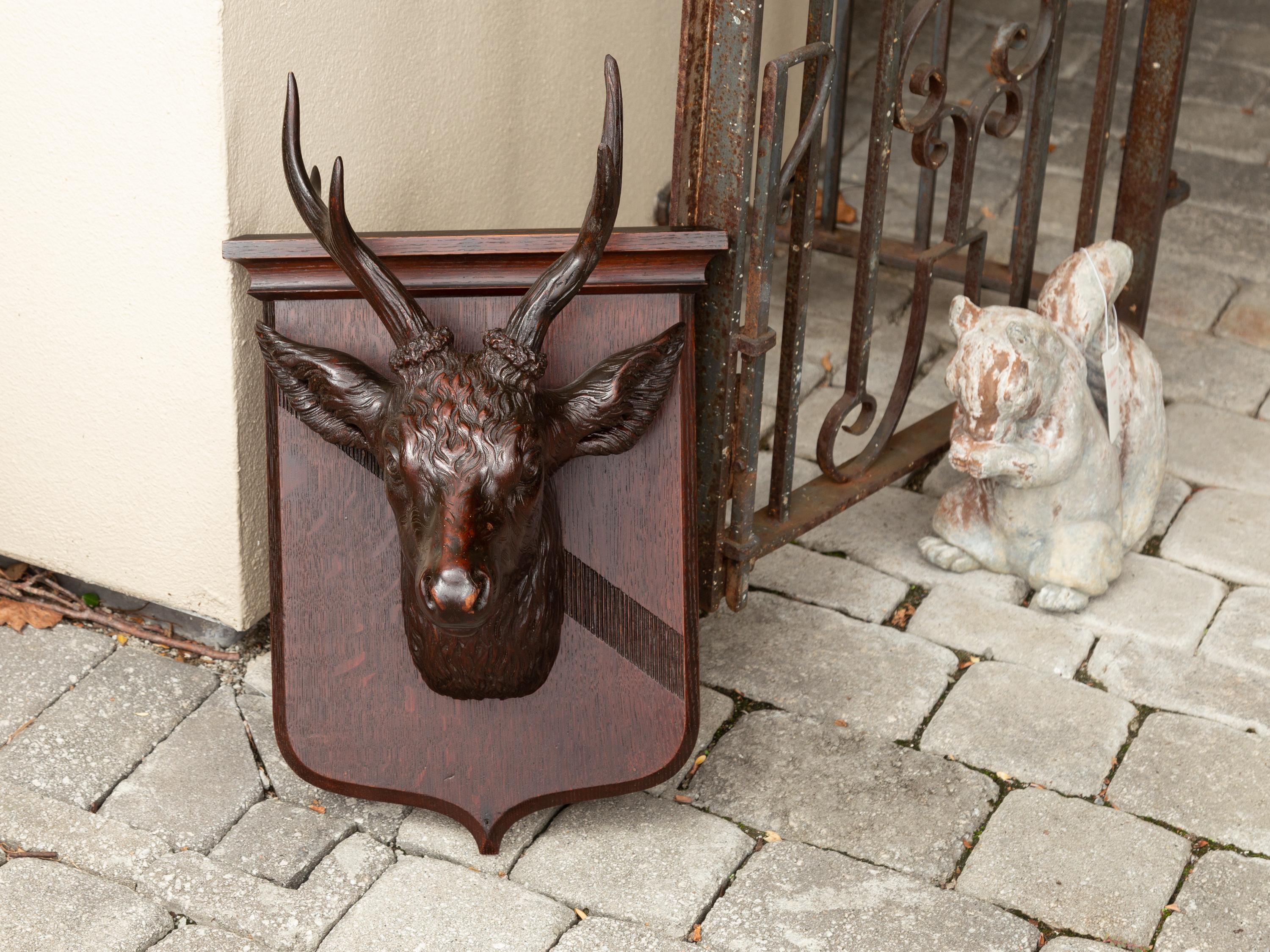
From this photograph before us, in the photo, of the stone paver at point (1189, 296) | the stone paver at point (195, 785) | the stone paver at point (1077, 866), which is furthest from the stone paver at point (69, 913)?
the stone paver at point (1189, 296)

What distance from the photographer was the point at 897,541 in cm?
373

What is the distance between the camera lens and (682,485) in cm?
277

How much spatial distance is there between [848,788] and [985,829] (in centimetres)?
28

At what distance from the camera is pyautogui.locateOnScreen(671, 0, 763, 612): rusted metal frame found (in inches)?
104

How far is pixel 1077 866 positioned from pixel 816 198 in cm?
155

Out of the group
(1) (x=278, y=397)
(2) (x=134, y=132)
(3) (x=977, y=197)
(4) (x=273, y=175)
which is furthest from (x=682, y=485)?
(3) (x=977, y=197)

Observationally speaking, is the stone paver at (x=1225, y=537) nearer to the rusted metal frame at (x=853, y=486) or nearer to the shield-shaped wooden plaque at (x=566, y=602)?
the rusted metal frame at (x=853, y=486)

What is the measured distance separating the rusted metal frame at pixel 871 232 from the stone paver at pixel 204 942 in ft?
5.02

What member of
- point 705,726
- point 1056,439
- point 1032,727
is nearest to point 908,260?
point 1056,439

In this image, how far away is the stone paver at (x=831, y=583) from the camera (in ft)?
11.4

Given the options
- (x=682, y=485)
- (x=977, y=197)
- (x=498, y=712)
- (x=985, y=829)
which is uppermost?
(x=977, y=197)

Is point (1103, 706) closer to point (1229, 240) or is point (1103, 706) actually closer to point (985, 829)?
point (985, 829)

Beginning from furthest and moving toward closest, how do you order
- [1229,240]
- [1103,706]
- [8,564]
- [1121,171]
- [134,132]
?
[1229,240] < [1121,171] < [8,564] < [1103,706] < [134,132]

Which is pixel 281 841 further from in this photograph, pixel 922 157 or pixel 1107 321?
pixel 1107 321
